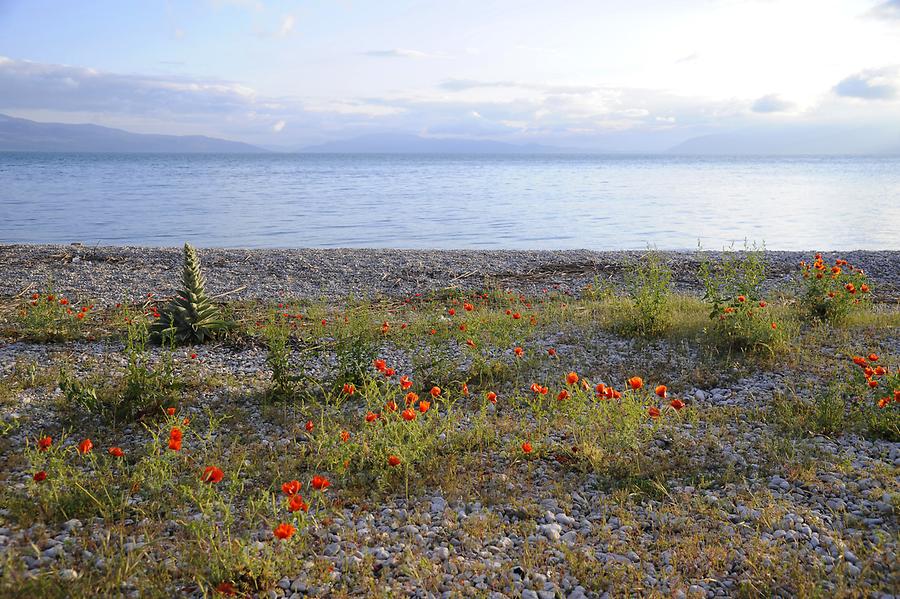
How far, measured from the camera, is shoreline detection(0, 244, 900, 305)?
13.4m

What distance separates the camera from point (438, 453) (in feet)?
17.7

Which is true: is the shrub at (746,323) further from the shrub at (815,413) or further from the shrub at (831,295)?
the shrub at (815,413)

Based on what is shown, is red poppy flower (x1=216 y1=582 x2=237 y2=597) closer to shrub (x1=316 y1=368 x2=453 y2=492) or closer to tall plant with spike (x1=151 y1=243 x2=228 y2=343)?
shrub (x1=316 y1=368 x2=453 y2=492)

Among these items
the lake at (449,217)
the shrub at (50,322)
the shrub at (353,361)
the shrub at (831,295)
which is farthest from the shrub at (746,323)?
the lake at (449,217)

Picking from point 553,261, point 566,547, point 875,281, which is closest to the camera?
point 566,547

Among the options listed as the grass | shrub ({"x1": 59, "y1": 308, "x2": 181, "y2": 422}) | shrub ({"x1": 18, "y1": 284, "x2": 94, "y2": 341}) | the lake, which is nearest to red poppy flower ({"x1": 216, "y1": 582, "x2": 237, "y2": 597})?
the grass

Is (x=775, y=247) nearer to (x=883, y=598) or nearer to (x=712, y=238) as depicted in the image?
(x=712, y=238)

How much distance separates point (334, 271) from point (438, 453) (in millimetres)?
11050

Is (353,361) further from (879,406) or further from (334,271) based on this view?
(334,271)

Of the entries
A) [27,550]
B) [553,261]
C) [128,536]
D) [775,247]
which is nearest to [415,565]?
[128,536]

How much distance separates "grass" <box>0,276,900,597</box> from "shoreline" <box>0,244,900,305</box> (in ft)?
16.0

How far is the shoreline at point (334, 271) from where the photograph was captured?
13.4 metres

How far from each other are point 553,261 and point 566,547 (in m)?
13.8

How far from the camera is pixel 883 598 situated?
135 inches
